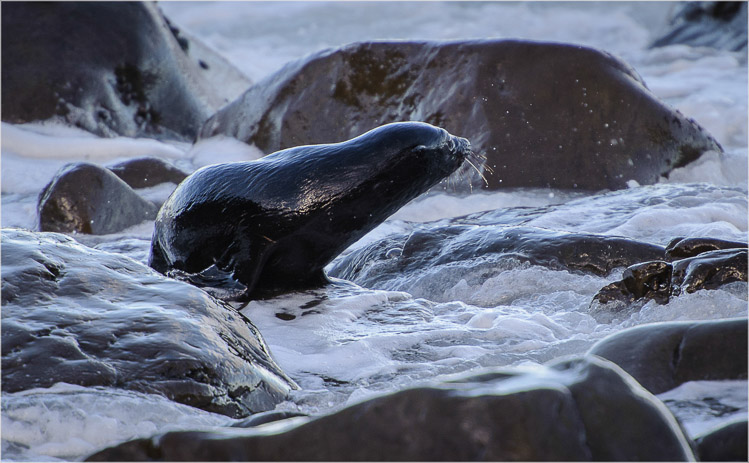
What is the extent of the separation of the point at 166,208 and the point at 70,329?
1664mm

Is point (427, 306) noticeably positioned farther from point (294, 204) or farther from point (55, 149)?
point (55, 149)

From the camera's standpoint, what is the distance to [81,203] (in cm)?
611

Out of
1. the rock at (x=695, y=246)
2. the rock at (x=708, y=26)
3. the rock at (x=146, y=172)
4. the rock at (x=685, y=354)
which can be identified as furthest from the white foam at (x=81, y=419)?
the rock at (x=708, y=26)

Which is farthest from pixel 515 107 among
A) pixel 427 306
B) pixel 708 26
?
pixel 708 26

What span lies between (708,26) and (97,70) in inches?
441

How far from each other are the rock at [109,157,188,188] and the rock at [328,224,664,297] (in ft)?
8.85

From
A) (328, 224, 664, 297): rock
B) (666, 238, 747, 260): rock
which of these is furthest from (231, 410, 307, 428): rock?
(666, 238, 747, 260): rock

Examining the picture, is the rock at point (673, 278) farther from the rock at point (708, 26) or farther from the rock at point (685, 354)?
the rock at point (708, 26)

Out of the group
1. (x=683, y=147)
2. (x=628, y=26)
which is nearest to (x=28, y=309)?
(x=683, y=147)

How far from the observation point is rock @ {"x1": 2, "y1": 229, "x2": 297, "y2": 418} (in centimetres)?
263

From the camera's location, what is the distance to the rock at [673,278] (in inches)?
142

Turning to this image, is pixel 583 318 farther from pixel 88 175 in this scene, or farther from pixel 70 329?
pixel 88 175

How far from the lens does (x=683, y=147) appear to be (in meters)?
7.03

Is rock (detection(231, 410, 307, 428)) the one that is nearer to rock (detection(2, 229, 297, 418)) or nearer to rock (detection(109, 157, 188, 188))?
rock (detection(2, 229, 297, 418))
